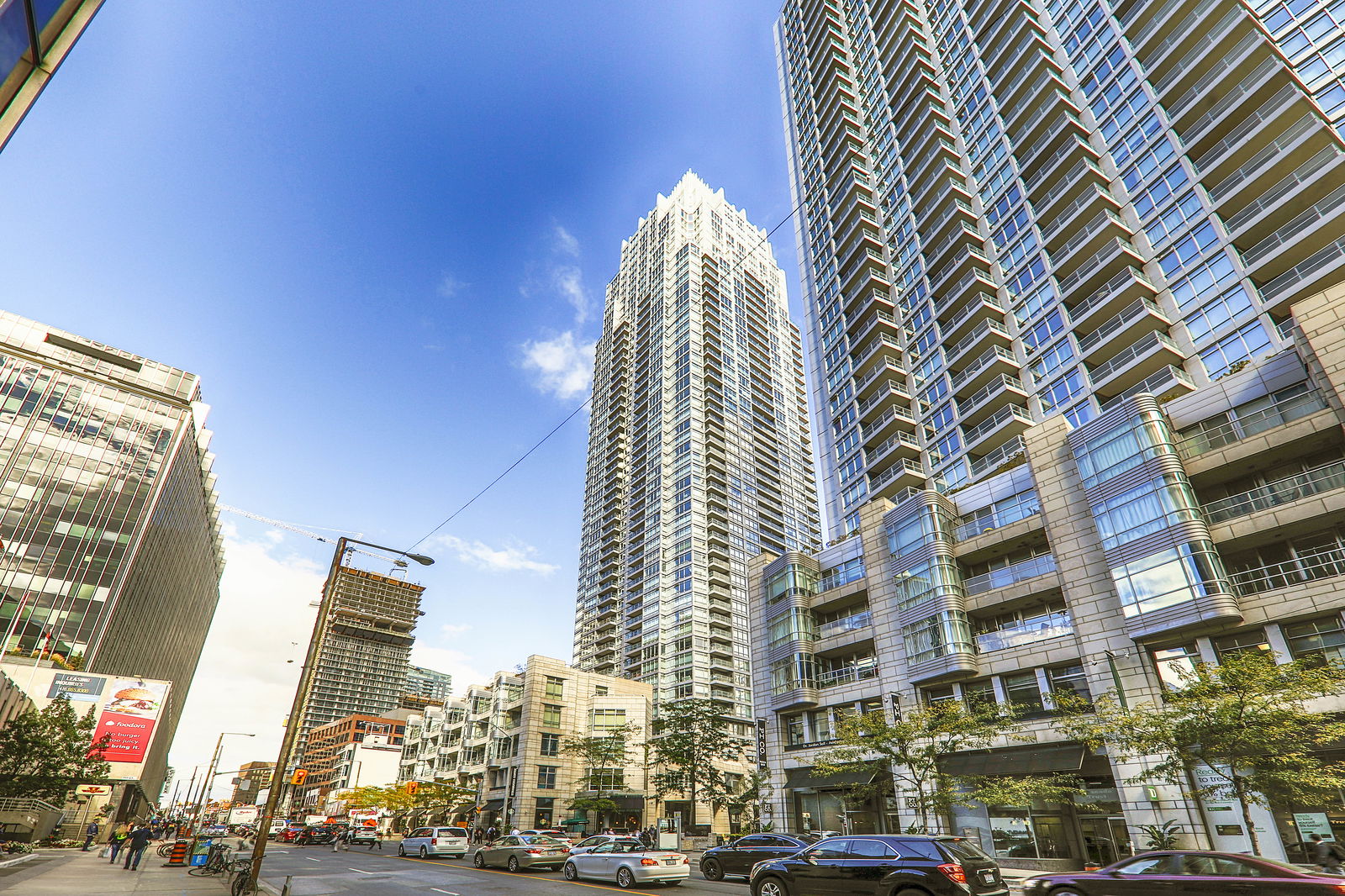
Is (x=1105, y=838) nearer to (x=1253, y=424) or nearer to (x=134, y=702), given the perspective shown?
(x=1253, y=424)

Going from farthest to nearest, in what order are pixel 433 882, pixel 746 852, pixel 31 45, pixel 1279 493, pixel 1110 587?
1. pixel 1110 587
2. pixel 1279 493
3. pixel 746 852
4. pixel 433 882
5. pixel 31 45

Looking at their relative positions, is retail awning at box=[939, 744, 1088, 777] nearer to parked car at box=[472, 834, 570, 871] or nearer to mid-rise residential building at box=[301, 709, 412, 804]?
parked car at box=[472, 834, 570, 871]

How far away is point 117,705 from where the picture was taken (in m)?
48.1

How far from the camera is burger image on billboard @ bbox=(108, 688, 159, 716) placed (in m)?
48.1

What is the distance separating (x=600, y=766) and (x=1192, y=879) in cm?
6444

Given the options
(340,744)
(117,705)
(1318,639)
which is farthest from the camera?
(340,744)

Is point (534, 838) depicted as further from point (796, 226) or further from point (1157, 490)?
point (796, 226)

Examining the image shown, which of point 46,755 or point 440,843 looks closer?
point 440,843

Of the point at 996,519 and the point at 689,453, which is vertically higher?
the point at 689,453

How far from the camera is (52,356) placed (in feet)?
249

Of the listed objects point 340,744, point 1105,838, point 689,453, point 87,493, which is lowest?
point 1105,838

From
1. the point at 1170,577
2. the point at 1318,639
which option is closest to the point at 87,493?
the point at 1170,577

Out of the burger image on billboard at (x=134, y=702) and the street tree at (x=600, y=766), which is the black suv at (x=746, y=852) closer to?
the street tree at (x=600, y=766)

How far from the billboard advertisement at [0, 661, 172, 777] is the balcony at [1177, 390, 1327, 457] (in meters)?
68.5
